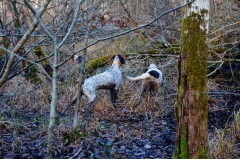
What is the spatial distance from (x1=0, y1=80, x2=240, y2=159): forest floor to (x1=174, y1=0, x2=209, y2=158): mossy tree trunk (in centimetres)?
143

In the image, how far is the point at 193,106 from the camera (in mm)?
3912

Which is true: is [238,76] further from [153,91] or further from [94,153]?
[94,153]

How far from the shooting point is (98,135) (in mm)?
6133

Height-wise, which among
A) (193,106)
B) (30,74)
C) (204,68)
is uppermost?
(30,74)

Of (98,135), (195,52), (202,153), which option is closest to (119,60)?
(98,135)

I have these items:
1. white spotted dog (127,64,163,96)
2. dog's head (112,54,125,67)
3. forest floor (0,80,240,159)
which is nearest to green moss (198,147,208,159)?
forest floor (0,80,240,159)

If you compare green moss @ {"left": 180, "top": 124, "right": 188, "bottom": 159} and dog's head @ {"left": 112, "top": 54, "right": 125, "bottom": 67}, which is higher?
dog's head @ {"left": 112, "top": 54, "right": 125, "bottom": 67}

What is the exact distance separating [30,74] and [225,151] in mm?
5384

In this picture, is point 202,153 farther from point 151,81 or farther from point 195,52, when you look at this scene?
point 151,81

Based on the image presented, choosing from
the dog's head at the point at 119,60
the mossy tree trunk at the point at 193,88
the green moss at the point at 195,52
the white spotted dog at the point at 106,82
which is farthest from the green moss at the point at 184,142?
the dog's head at the point at 119,60

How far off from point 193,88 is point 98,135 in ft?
8.34

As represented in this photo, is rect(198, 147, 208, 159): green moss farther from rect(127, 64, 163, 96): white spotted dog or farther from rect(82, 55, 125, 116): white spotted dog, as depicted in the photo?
rect(127, 64, 163, 96): white spotted dog

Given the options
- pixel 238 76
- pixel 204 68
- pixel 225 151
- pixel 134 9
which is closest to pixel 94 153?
pixel 225 151

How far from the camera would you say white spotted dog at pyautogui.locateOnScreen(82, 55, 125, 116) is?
299 inches
